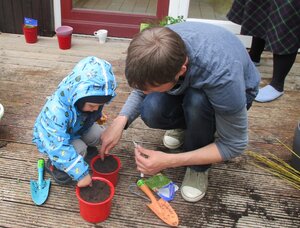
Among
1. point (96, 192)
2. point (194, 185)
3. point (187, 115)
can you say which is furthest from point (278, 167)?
point (96, 192)

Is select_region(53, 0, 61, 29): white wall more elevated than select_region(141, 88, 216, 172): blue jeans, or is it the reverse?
select_region(141, 88, 216, 172): blue jeans

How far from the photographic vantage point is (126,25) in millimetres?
3061

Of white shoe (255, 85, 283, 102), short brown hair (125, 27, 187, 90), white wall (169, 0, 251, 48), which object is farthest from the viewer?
white wall (169, 0, 251, 48)

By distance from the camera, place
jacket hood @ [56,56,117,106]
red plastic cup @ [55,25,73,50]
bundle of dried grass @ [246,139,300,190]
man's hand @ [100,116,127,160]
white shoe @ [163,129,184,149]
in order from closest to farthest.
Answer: jacket hood @ [56,56,117,106]
man's hand @ [100,116,127,160]
bundle of dried grass @ [246,139,300,190]
white shoe @ [163,129,184,149]
red plastic cup @ [55,25,73,50]

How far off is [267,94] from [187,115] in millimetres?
1099

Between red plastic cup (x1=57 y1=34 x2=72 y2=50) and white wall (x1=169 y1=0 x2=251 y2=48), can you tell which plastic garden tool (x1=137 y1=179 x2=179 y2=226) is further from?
white wall (x1=169 y1=0 x2=251 y2=48)

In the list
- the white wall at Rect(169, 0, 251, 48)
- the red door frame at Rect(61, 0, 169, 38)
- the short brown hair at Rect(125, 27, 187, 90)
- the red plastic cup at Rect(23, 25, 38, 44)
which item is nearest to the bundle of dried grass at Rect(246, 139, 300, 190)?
the short brown hair at Rect(125, 27, 187, 90)

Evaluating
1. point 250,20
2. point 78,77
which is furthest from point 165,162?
point 250,20

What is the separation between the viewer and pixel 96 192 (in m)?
1.35

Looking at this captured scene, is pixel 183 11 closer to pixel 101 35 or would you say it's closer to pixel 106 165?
pixel 101 35

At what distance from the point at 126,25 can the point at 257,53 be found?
3.66ft

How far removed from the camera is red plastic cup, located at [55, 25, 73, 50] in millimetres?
2764

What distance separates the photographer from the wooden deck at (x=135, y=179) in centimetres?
141

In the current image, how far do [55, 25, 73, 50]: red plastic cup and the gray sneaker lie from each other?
1661 millimetres
